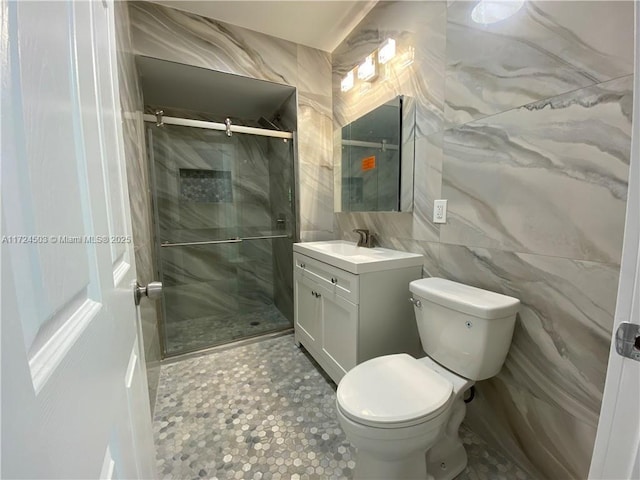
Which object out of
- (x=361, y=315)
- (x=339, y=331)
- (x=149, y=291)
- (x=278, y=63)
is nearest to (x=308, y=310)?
(x=339, y=331)

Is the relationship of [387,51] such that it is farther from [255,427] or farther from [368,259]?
[255,427]

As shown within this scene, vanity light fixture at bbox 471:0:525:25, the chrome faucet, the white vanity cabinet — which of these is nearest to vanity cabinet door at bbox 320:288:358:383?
the white vanity cabinet

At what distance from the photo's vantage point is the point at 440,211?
1.39 m

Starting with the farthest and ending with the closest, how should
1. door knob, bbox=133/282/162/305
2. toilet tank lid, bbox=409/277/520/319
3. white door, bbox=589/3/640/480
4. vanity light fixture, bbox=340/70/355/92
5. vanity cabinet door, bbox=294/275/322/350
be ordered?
vanity light fixture, bbox=340/70/355/92 → vanity cabinet door, bbox=294/275/322/350 → toilet tank lid, bbox=409/277/520/319 → door knob, bbox=133/282/162/305 → white door, bbox=589/3/640/480

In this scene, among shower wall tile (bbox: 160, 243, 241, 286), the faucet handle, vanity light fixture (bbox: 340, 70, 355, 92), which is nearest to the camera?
the faucet handle

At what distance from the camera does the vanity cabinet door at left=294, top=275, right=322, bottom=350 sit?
175 centimetres

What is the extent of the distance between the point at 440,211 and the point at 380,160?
61cm

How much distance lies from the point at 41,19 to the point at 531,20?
1.44m

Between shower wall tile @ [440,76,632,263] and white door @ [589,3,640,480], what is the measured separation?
519 mm

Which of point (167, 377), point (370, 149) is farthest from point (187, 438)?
point (370, 149)

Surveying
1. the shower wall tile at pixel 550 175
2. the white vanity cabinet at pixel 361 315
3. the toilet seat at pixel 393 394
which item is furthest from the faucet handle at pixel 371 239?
the toilet seat at pixel 393 394

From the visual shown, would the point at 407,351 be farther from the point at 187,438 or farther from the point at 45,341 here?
the point at 45,341

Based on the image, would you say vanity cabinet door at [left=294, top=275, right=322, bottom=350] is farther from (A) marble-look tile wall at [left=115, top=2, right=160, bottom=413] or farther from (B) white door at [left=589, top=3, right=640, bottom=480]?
(B) white door at [left=589, top=3, right=640, bottom=480]

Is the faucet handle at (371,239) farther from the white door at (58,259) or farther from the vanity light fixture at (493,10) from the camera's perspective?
the white door at (58,259)
